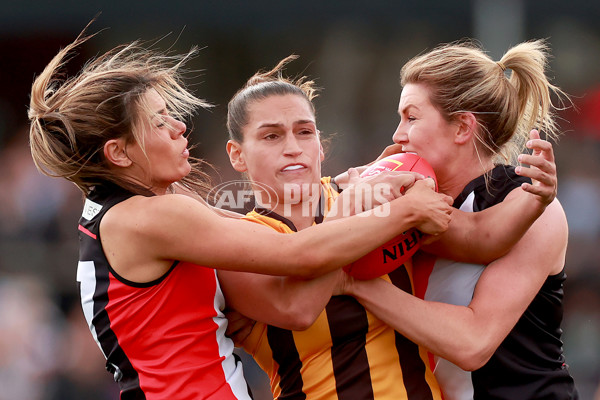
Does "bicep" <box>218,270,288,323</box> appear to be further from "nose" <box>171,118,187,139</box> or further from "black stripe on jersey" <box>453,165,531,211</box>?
"black stripe on jersey" <box>453,165,531,211</box>

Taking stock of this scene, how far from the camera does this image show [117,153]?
10.3ft

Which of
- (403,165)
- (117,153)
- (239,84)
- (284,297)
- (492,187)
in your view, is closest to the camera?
(284,297)

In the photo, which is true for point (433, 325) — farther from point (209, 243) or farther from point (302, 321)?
point (209, 243)

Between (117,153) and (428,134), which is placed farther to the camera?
(428,134)

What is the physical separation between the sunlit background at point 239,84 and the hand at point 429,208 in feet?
13.6

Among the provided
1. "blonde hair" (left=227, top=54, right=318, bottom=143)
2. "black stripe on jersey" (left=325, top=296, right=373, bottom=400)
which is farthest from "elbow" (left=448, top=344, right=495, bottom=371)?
"blonde hair" (left=227, top=54, right=318, bottom=143)

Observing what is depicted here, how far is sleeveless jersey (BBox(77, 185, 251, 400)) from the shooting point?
3.04m

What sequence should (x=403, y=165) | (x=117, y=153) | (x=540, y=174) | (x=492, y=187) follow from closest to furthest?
(x=540, y=174), (x=117, y=153), (x=403, y=165), (x=492, y=187)

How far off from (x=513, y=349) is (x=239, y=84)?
732 centimetres

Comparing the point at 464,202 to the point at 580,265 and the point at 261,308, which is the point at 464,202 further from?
the point at 580,265

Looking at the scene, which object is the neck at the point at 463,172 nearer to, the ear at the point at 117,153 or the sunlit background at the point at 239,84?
the ear at the point at 117,153

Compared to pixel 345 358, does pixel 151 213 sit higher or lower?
higher

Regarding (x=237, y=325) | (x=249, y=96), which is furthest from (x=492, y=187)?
(x=237, y=325)

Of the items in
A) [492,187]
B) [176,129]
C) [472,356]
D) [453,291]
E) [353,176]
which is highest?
[176,129]
